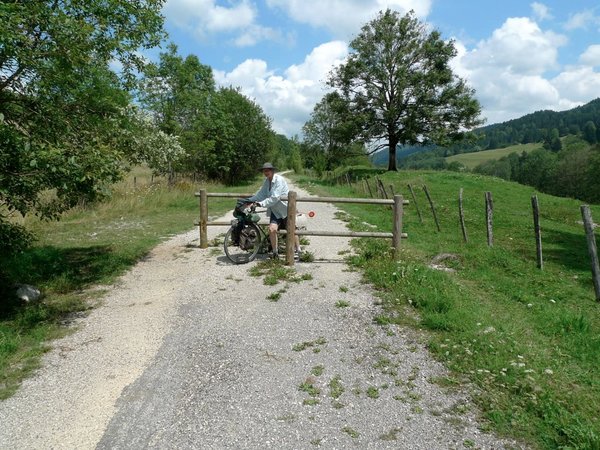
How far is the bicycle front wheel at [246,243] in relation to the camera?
8734 mm

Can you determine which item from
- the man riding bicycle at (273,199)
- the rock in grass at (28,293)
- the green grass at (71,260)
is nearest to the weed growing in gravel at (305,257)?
the man riding bicycle at (273,199)

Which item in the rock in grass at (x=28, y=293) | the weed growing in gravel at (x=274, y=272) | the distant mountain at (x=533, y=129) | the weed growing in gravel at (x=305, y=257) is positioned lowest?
the rock in grass at (x=28, y=293)

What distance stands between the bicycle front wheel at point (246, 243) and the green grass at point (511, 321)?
2053mm

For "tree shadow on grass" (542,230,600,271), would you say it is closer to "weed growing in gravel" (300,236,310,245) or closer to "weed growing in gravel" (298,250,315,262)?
"weed growing in gravel" (300,236,310,245)

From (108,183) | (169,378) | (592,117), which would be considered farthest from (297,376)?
(592,117)

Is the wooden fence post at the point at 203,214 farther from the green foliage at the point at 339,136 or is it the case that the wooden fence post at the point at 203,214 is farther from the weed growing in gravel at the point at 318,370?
the green foliage at the point at 339,136

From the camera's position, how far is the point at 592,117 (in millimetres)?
Result: 142500

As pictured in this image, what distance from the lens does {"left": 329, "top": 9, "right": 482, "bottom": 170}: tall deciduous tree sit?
36.1 meters

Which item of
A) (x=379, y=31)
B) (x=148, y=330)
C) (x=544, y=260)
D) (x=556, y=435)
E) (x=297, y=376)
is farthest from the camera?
(x=379, y=31)

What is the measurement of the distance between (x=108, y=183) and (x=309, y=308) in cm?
363

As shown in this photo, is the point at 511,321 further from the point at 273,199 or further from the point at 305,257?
the point at 273,199

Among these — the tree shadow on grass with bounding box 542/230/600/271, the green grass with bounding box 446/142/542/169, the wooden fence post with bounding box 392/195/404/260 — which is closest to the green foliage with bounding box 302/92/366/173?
the tree shadow on grass with bounding box 542/230/600/271

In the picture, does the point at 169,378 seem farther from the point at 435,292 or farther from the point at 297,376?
the point at 435,292

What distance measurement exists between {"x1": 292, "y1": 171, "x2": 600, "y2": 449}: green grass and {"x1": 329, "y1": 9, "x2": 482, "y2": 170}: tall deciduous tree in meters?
25.1
